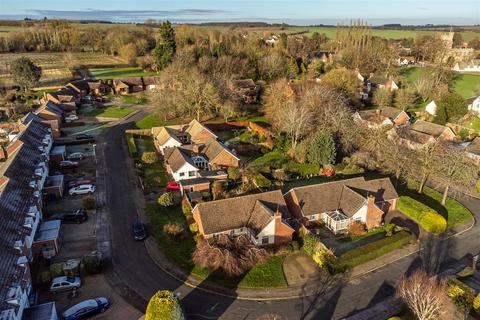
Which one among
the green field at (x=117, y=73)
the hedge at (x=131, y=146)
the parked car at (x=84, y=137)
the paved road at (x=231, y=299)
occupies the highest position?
the green field at (x=117, y=73)

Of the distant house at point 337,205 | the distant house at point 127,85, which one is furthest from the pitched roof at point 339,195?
the distant house at point 127,85

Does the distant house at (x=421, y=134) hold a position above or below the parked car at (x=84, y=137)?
above

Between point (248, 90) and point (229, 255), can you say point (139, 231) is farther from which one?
point (248, 90)

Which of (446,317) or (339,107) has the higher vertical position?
(339,107)

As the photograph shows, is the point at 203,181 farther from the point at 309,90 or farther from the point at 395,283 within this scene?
the point at 309,90

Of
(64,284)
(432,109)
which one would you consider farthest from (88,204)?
(432,109)

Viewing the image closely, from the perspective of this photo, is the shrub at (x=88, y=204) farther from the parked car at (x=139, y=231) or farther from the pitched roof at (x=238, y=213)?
the pitched roof at (x=238, y=213)

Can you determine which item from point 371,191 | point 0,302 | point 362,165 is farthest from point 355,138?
point 0,302
